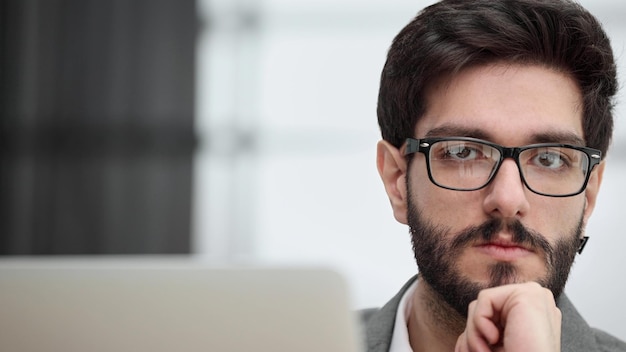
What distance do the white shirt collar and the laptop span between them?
92 cm

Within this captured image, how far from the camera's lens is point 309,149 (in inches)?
150

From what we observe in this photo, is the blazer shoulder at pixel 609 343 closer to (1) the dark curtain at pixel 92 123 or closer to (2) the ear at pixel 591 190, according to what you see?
(2) the ear at pixel 591 190

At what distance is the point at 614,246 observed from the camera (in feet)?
11.5

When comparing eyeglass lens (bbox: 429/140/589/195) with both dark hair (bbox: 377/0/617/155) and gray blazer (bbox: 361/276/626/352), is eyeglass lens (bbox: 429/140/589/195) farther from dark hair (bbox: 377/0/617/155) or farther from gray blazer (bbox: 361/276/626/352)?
gray blazer (bbox: 361/276/626/352)

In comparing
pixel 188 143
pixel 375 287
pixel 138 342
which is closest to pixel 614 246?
pixel 375 287

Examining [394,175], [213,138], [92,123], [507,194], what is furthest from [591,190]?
[92,123]

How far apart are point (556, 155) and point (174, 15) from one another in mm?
2861

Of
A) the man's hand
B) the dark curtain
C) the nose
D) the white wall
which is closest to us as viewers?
the man's hand

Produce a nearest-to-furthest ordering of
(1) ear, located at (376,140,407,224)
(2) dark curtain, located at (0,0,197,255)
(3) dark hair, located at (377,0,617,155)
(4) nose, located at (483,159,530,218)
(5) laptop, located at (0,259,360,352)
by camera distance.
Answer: (5) laptop, located at (0,259,360,352) < (4) nose, located at (483,159,530,218) < (3) dark hair, located at (377,0,617,155) < (1) ear, located at (376,140,407,224) < (2) dark curtain, located at (0,0,197,255)

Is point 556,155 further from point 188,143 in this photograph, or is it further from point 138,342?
point 188,143

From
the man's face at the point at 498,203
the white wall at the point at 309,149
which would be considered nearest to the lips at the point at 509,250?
the man's face at the point at 498,203

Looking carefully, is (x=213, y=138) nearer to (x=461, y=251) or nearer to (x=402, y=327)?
(x=402, y=327)

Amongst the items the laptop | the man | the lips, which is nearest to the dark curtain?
the man

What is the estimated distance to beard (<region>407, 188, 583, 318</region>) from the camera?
142 centimetres
